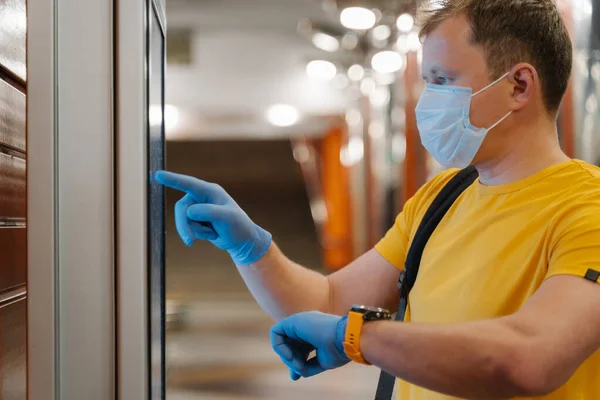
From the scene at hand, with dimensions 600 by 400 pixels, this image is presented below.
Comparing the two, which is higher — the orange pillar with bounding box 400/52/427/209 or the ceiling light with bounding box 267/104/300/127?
→ the ceiling light with bounding box 267/104/300/127

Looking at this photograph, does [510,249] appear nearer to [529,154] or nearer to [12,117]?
[529,154]

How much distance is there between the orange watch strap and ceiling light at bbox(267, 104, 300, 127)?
414 inches

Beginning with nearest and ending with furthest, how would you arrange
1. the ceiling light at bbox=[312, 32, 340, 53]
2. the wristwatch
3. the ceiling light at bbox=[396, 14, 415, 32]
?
the wristwatch, the ceiling light at bbox=[396, 14, 415, 32], the ceiling light at bbox=[312, 32, 340, 53]

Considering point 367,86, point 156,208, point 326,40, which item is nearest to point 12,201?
point 156,208

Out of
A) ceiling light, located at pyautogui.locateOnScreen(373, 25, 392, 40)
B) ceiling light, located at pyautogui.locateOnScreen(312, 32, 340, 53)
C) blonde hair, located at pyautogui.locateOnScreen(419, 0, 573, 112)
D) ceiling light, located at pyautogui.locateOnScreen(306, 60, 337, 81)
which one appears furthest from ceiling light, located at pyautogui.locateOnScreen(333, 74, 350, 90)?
blonde hair, located at pyautogui.locateOnScreen(419, 0, 573, 112)

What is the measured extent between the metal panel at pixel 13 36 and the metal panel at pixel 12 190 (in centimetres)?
18

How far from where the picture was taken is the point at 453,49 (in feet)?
4.25

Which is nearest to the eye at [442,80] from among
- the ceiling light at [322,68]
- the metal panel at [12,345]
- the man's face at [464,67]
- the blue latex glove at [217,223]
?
the man's face at [464,67]

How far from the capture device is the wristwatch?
3.46ft

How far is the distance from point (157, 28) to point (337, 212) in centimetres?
1196

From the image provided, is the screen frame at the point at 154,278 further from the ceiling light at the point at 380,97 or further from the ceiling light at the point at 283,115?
the ceiling light at the point at 283,115

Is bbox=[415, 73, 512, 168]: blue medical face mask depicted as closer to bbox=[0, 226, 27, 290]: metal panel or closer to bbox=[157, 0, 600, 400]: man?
bbox=[157, 0, 600, 400]: man

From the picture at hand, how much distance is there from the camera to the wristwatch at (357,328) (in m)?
1.05

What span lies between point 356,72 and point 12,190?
8902mm
